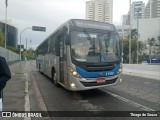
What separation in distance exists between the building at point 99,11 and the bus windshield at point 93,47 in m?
82.0

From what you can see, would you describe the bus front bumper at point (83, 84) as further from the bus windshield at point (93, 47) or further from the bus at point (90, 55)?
the bus windshield at point (93, 47)

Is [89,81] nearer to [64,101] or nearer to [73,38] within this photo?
[64,101]

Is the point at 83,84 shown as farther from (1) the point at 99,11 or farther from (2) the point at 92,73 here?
(1) the point at 99,11

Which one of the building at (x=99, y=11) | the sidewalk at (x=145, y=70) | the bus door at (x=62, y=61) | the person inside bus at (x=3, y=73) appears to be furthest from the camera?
the building at (x=99, y=11)

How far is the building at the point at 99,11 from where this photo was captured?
9344 centimetres

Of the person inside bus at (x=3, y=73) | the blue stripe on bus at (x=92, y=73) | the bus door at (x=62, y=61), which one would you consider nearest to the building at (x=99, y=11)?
the bus door at (x=62, y=61)

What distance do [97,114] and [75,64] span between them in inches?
114

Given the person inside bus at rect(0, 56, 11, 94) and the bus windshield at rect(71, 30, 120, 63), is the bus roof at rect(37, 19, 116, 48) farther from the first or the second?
the person inside bus at rect(0, 56, 11, 94)

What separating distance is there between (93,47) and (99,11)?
87.2 meters

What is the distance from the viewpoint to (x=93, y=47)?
1011 cm

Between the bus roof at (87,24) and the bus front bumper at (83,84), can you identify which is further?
the bus roof at (87,24)

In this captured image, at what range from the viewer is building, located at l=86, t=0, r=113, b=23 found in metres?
93.4

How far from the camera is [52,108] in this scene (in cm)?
849

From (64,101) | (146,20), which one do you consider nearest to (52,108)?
(64,101)
